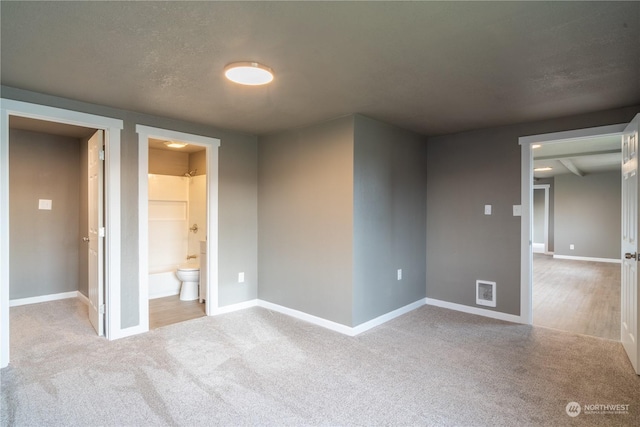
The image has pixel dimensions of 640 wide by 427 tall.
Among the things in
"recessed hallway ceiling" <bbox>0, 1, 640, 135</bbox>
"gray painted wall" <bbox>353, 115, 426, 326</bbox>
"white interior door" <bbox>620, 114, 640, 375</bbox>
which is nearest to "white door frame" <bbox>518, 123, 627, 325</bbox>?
"recessed hallway ceiling" <bbox>0, 1, 640, 135</bbox>

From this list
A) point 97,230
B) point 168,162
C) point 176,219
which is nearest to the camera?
point 97,230

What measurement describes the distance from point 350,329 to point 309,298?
0.62 metres

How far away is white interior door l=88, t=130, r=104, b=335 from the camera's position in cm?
336

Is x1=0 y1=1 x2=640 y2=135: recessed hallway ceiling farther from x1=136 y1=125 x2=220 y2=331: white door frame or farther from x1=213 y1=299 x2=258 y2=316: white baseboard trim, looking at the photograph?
x1=213 y1=299 x2=258 y2=316: white baseboard trim

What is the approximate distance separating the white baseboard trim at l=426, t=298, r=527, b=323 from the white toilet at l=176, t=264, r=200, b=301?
313 centimetres

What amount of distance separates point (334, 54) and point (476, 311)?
11.3 feet

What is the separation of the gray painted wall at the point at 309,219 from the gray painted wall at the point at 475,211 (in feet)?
5.33

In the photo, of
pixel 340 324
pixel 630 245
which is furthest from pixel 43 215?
pixel 630 245

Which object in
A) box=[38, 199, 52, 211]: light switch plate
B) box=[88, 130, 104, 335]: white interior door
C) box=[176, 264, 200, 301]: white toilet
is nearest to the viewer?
box=[88, 130, 104, 335]: white interior door

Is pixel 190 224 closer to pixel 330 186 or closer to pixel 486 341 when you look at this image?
pixel 330 186

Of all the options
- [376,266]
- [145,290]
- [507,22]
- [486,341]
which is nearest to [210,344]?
[145,290]

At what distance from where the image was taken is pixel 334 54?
7.04ft

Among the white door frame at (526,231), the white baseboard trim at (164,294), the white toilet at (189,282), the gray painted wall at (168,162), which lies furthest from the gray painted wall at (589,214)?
the white baseboard trim at (164,294)

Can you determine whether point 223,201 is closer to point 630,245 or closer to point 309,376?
point 309,376
